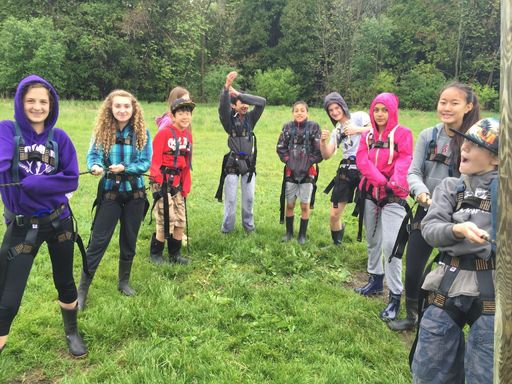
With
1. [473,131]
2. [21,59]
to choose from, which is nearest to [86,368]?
[473,131]

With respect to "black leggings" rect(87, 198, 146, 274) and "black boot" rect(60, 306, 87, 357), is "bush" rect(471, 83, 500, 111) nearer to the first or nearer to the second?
"black leggings" rect(87, 198, 146, 274)

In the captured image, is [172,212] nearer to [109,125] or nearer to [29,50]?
[109,125]

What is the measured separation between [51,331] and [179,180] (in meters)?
2.62

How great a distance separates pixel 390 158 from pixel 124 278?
358cm

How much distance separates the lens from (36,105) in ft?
12.0

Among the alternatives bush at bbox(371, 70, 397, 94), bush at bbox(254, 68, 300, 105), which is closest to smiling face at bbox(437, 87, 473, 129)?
bush at bbox(254, 68, 300, 105)

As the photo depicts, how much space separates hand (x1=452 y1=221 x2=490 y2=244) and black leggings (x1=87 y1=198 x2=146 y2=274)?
3.60m

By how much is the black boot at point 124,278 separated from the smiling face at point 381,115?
351cm

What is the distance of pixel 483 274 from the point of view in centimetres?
285

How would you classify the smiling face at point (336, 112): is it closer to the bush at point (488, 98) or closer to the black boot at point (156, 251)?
the black boot at point (156, 251)

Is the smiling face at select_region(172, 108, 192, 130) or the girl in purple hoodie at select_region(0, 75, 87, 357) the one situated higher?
the smiling face at select_region(172, 108, 192, 130)

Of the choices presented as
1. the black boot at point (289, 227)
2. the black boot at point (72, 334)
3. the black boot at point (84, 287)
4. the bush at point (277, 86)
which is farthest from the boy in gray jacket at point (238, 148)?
the bush at point (277, 86)

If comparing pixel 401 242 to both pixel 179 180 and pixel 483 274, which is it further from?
pixel 179 180

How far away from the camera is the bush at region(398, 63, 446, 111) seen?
51.9 m
